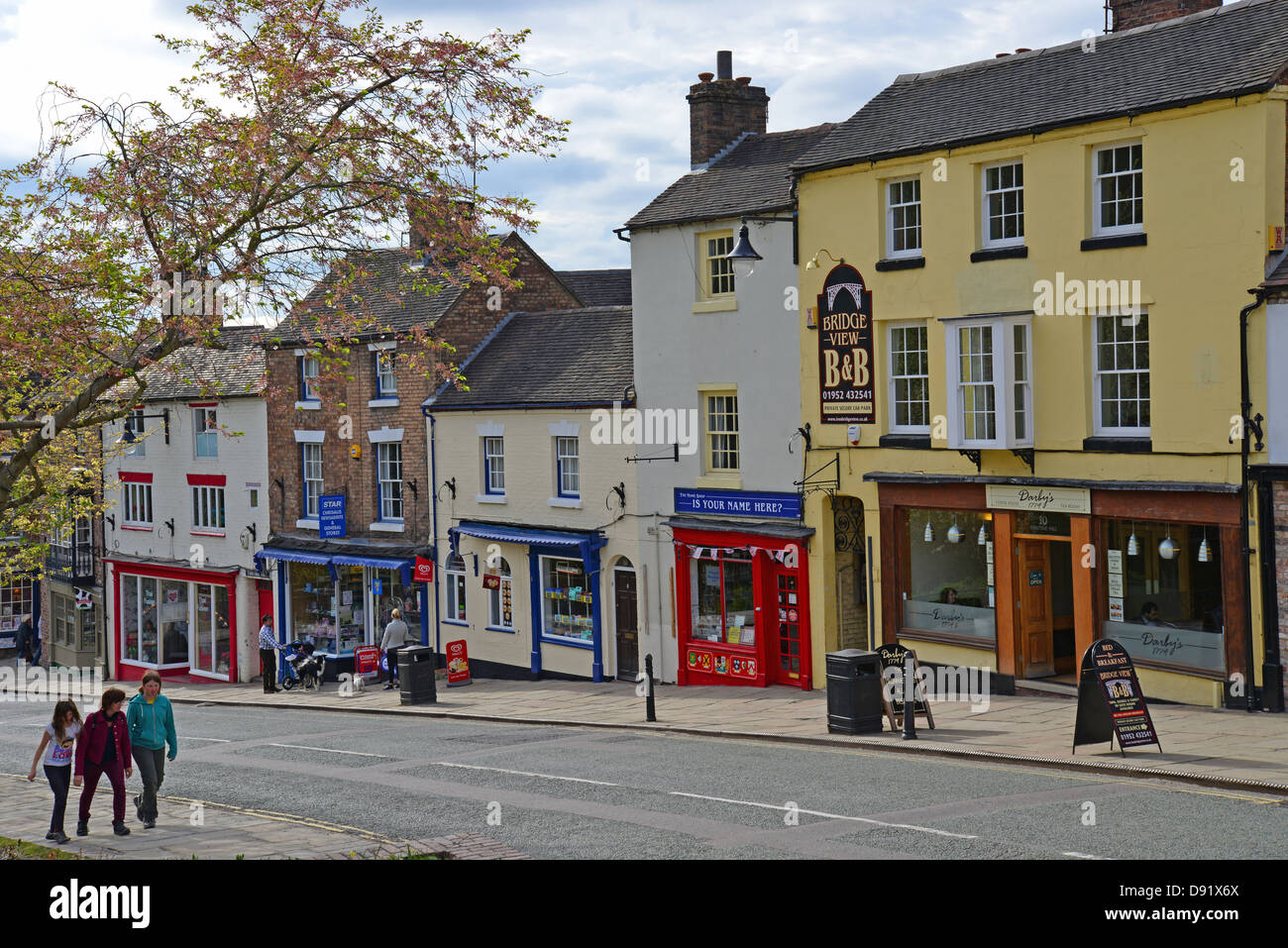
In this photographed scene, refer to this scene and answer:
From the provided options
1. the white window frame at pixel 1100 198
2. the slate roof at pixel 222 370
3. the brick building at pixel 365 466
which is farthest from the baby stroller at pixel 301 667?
the white window frame at pixel 1100 198

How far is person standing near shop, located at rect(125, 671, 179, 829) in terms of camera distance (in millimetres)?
14875

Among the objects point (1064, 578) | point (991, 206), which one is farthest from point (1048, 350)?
point (1064, 578)

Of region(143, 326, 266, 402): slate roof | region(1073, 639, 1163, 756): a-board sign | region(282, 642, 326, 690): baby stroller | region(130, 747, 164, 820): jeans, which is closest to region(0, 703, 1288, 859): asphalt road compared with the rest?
region(130, 747, 164, 820): jeans

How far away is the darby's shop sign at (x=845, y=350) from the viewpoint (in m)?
24.2

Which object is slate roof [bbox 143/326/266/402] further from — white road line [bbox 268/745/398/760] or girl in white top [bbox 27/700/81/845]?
girl in white top [bbox 27/700/81/845]

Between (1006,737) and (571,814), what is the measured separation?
667cm

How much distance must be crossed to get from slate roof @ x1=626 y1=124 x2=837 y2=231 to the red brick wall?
5045mm

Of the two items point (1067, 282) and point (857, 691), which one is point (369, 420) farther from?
point (1067, 282)

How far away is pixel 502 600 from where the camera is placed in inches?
1266

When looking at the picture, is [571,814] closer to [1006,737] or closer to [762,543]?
[1006,737]

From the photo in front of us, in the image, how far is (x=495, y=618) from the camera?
106 ft

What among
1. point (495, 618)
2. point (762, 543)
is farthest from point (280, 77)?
point (495, 618)

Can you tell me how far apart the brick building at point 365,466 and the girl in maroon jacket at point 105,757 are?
16.8 metres

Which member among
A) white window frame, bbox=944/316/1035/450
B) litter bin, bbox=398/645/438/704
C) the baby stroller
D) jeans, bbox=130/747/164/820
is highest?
white window frame, bbox=944/316/1035/450
